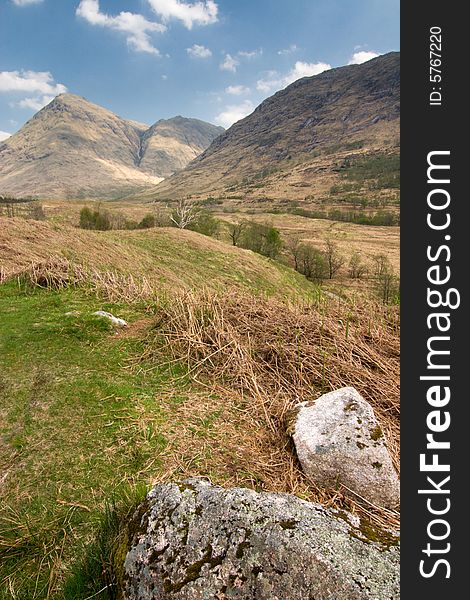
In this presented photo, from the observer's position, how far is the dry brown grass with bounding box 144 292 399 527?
3.79 meters

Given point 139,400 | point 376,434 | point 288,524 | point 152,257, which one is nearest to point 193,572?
point 288,524

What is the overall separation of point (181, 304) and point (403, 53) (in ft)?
20.1

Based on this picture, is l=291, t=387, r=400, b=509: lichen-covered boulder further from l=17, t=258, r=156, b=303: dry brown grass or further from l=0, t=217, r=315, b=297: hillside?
l=0, t=217, r=315, b=297: hillside

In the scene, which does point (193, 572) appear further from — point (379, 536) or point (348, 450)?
point (348, 450)

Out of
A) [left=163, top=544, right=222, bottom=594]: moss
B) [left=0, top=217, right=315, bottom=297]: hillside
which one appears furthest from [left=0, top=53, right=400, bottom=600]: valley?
[left=0, top=217, right=315, bottom=297]: hillside

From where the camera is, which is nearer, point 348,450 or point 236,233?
point 348,450

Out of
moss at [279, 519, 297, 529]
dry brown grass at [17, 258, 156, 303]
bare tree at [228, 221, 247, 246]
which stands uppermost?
bare tree at [228, 221, 247, 246]

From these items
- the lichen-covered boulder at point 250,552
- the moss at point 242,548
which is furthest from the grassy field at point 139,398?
the moss at point 242,548

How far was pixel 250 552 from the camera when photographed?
1.71 metres

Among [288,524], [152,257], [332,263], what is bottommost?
[332,263]

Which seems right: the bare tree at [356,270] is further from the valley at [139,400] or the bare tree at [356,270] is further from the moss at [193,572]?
the moss at [193,572]

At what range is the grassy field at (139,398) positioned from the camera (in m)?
2.90

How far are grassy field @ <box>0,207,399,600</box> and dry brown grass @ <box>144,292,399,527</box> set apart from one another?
2 centimetres

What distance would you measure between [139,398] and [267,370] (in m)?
2.06
